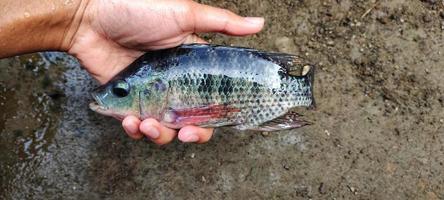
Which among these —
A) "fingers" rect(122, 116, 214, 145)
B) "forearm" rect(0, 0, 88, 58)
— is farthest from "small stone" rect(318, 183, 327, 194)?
"forearm" rect(0, 0, 88, 58)

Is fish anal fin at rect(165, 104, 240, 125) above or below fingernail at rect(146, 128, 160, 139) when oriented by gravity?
above

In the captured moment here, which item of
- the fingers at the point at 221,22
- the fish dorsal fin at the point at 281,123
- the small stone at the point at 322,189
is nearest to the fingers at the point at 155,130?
the fish dorsal fin at the point at 281,123

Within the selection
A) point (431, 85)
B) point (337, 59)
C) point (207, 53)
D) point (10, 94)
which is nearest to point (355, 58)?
point (337, 59)

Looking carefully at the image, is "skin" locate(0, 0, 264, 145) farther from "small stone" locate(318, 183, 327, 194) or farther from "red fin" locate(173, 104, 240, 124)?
"small stone" locate(318, 183, 327, 194)

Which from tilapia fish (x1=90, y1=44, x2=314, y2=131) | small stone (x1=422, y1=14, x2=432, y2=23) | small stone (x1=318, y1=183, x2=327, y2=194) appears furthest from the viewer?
small stone (x1=422, y1=14, x2=432, y2=23)

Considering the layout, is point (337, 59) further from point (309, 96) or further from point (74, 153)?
point (74, 153)

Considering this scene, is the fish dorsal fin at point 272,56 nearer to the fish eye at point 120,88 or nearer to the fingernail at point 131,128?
the fish eye at point 120,88
